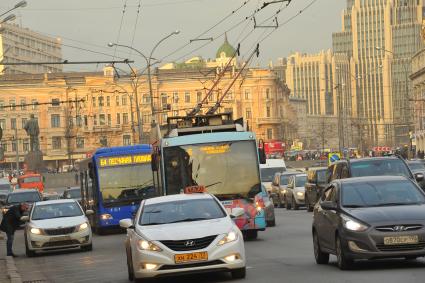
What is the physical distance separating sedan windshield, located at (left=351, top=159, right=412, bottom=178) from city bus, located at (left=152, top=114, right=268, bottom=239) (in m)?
2.36

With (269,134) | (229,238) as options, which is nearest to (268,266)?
(229,238)

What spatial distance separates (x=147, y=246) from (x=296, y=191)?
3281 centimetres

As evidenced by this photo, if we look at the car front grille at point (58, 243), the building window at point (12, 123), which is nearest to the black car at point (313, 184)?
the car front grille at point (58, 243)

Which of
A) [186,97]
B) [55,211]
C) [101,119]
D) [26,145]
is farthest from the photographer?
[26,145]

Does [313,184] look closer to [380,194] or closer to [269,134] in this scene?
[380,194]

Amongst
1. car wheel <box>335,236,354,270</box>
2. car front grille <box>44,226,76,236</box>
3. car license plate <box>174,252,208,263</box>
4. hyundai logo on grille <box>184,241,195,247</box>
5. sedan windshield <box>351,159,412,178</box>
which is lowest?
car front grille <box>44,226,76,236</box>

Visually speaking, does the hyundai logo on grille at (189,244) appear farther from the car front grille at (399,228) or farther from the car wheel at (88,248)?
the car wheel at (88,248)

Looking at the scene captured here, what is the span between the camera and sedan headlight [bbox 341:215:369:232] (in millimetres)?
15930

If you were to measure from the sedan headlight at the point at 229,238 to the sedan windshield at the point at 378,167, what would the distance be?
11.0 metres

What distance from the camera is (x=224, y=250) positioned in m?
16.0

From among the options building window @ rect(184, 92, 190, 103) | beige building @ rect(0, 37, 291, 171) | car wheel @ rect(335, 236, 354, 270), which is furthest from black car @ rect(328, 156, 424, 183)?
building window @ rect(184, 92, 190, 103)

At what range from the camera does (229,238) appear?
52.8 feet

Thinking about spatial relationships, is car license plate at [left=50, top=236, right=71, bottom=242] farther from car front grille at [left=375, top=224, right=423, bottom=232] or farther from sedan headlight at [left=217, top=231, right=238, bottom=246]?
car front grille at [left=375, top=224, right=423, bottom=232]

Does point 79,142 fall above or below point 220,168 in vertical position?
below
